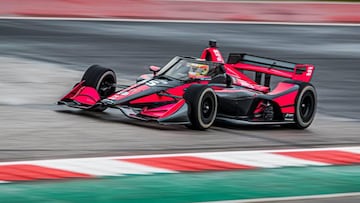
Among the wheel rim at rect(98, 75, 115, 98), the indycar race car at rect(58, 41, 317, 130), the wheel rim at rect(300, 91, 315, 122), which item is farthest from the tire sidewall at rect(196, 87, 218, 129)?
the wheel rim at rect(98, 75, 115, 98)

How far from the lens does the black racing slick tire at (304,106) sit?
12.8 m

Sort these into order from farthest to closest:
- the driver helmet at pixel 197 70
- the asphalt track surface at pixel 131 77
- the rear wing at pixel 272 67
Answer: the rear wing at pixel 272 67
the driver helmet at pixel 197 70
the asphalt track surface at pixel 131 77

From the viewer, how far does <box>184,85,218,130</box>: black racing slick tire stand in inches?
464

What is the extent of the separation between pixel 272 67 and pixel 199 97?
231 centimetres

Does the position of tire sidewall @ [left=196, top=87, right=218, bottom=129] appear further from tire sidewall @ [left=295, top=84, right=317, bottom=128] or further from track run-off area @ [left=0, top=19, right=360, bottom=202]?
tire sidewall @ [left=295, top=84, right=317, bottom=128]

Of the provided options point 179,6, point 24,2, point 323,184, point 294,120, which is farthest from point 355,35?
point 323,184

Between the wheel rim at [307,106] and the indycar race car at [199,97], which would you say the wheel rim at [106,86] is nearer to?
the indycar race car at [199,97]

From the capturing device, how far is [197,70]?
1277cm

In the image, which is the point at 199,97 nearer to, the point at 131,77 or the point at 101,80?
the point at 101,80

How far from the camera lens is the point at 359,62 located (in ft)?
67.6

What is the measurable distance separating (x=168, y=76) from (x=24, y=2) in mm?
14983

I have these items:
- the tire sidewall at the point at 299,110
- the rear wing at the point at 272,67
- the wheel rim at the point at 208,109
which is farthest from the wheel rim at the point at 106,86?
the tire sidewall at the point at 299,110

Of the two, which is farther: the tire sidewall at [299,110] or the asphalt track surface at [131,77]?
the tire sidewall at [299,110]

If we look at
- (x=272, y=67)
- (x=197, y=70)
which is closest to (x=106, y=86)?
(x=197, y=70)
